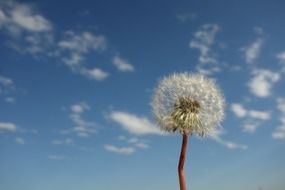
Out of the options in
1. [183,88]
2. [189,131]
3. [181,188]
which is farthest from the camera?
[183,88]

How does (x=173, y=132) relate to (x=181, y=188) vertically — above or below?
above

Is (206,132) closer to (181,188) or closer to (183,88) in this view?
(183,88)

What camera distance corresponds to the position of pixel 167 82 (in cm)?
2653

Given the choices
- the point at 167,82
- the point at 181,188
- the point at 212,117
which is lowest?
the point at 181,188

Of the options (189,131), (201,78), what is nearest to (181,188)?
(189,131)

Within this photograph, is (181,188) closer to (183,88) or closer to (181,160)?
(181,160)

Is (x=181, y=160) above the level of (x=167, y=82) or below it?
below

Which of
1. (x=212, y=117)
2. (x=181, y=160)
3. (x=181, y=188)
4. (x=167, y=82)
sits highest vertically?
(x=167, y=82)

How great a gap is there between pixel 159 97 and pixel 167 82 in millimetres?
1067

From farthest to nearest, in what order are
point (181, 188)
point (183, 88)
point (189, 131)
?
point (183, 88), point (189, 131), point (181, 188)

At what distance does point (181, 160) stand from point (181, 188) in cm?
146

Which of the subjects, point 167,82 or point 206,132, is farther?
point 167,82

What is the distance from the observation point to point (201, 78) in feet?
88.4

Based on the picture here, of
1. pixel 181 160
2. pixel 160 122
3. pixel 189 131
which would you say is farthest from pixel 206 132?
pixel 181 160
